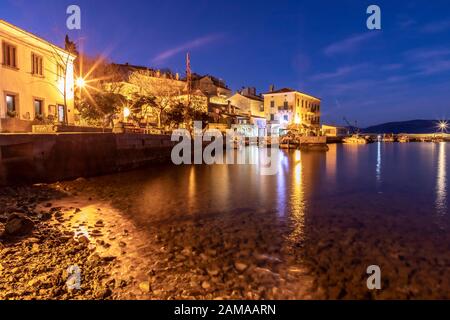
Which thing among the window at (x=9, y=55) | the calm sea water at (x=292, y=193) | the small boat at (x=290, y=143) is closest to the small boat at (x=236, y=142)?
the small boat at (x=290, y=143)

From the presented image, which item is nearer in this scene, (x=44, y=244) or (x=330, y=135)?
(x=44, y=244)

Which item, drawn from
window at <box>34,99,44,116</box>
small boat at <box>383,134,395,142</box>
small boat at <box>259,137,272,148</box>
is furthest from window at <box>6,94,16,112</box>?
small boat at <box>383,134,395,142</box>

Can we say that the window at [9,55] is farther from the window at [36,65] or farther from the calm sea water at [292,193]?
the calm sea water at [292,193]

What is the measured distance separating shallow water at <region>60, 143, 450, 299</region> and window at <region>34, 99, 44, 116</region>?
8588 millimetres

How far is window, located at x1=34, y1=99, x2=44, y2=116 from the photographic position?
22.7m

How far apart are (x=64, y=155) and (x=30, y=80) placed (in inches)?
340

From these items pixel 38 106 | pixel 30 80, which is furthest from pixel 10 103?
pixel 38 106

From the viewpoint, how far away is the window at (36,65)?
22.3 m

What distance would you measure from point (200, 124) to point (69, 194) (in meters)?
34.3

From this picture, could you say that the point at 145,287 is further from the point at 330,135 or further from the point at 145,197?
the point at 330,135

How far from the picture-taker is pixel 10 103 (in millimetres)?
20422

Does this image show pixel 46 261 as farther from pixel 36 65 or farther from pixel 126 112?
pixel 126 112

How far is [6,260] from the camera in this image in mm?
6539
